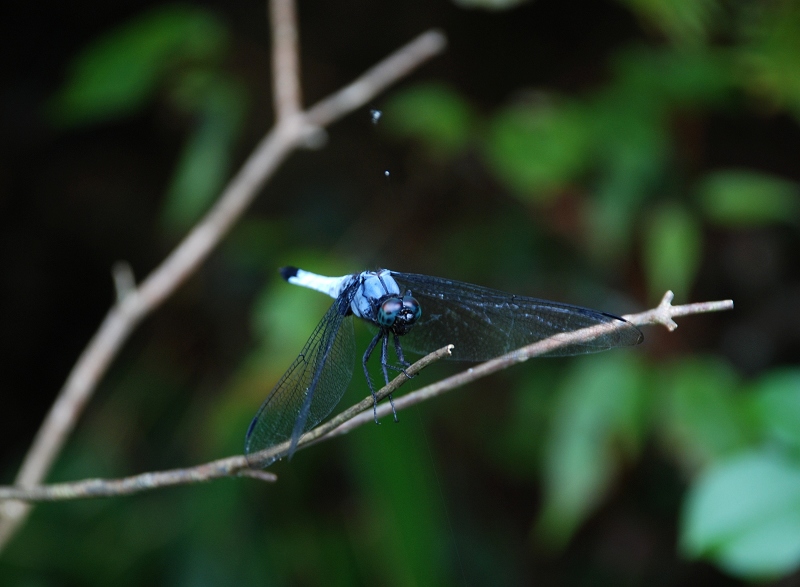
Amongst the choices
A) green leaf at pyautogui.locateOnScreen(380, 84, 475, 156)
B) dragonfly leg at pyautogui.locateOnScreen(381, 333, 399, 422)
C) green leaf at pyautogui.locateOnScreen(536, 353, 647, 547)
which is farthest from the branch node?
green leaf at pyautogui.locateOnScreen(380, 84, 475, 156)

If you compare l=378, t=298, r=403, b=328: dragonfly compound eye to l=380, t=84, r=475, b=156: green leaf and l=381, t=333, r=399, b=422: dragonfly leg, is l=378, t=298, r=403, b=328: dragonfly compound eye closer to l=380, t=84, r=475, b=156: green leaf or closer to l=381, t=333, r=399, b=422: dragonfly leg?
l=381, t=333, r=399, b=422: dragonfly leg

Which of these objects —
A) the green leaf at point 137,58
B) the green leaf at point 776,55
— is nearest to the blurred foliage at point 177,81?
the green leaf at point 137,58

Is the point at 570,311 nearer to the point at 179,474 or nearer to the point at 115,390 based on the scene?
the point at 179,474

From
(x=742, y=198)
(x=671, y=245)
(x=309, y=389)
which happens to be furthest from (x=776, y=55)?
(x=309, y=389)

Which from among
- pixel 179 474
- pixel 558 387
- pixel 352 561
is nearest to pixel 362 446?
pixel 352 561

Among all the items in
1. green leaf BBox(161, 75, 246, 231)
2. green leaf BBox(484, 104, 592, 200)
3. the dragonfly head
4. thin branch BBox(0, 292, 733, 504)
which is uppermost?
green leaf BBox(161, 75, 246, 231)

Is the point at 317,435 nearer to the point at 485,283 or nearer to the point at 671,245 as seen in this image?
the point at 671,245
